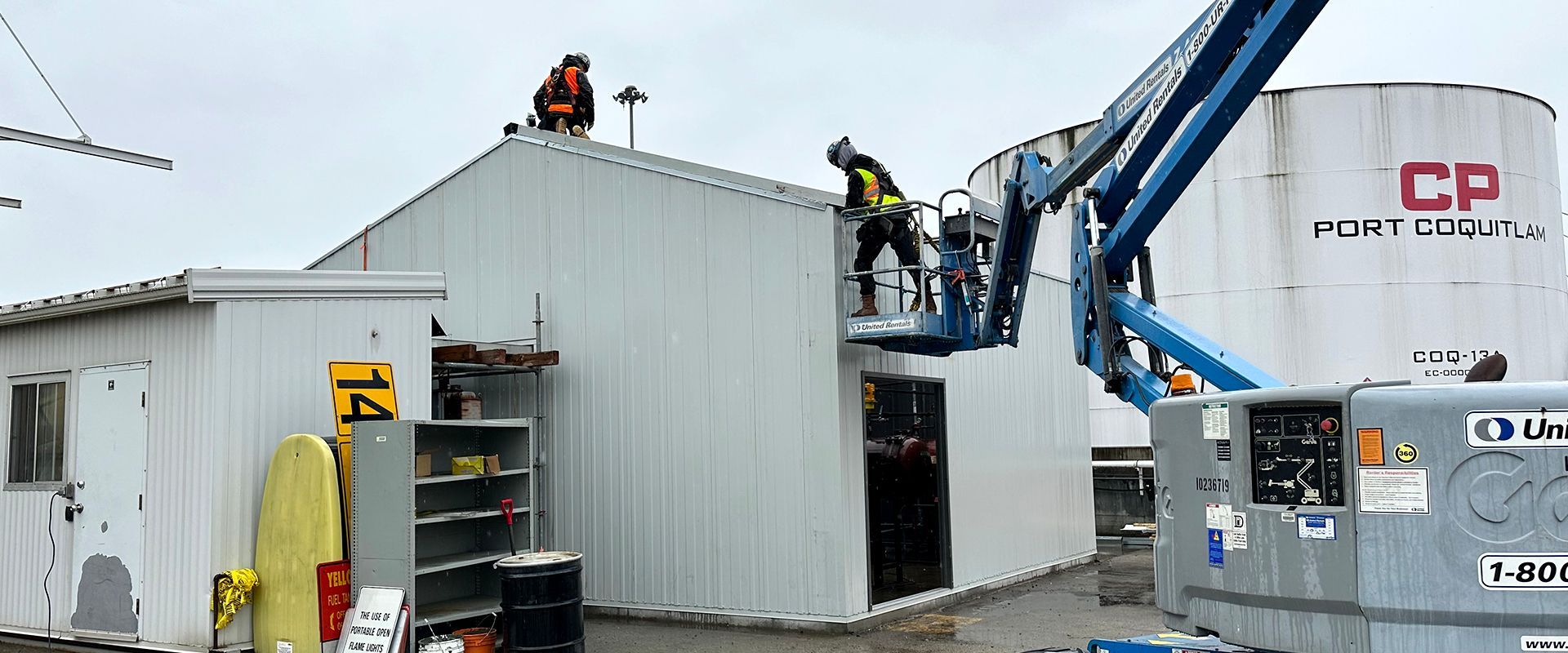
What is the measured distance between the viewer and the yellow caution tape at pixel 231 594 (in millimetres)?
10016

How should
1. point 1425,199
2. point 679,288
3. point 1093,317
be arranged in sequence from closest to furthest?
point 1093,317 < point 679,288 < point 1425,199

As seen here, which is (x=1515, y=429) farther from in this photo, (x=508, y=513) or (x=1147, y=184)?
(x=508, y=513)

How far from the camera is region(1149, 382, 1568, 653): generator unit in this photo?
201 inches

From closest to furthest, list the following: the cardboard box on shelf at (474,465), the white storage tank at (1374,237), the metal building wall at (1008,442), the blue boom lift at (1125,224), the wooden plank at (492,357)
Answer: the blue boom lift at (1125,224), the cardboard box on shelf at (474,465), the metal building wall at (1008,442), the wooden plank at (492,357), the white storage tank at (1374,237)

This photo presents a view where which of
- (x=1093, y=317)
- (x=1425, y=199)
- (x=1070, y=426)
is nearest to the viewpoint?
(x=1093, y=317)

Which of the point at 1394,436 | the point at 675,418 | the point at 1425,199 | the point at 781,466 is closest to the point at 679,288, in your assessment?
the point at 675,418

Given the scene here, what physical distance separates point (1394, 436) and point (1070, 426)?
1293 centimetres

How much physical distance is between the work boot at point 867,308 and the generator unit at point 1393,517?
6.13 m

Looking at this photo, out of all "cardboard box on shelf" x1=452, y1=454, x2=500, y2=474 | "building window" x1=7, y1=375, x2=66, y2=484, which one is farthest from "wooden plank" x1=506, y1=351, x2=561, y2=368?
Result: "building window" x1=7, y1=375, x2=66, y2=484

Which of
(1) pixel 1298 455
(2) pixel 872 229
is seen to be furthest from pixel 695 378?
(1) pixel 1298 455

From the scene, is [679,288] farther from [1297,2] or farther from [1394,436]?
[1394,436]

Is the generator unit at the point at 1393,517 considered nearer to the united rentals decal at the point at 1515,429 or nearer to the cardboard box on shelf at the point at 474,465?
the united rentals decal at the point at 1515,429

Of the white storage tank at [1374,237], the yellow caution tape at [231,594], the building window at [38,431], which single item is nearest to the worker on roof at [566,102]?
the building window at [38,431]

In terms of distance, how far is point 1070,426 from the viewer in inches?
712
